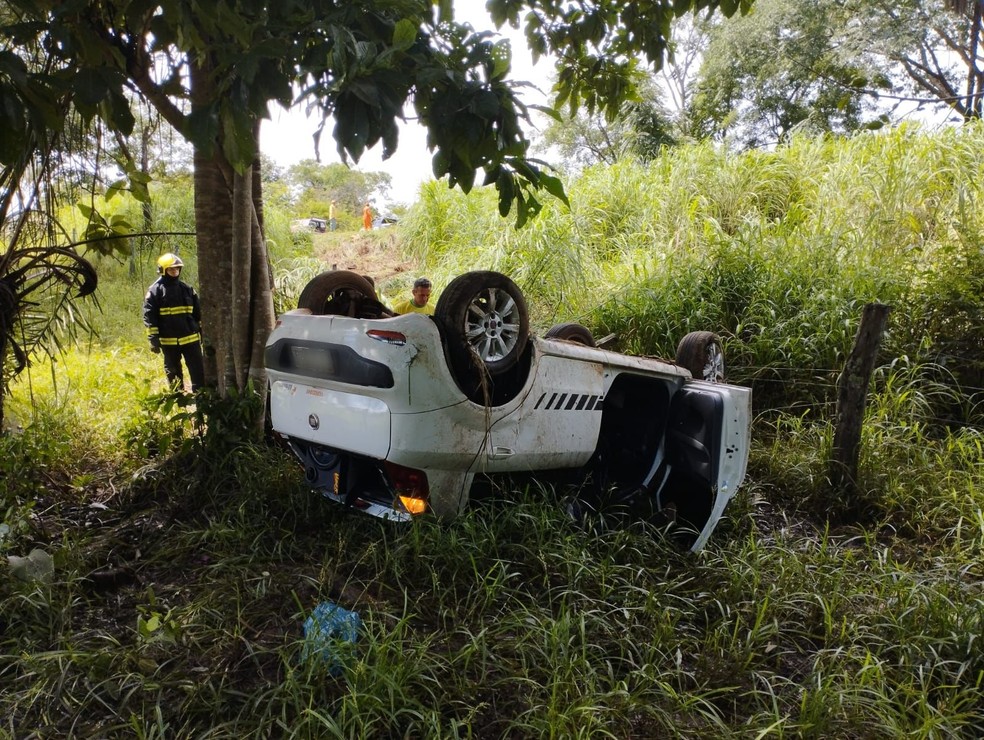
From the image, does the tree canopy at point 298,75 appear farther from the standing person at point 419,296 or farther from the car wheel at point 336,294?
the standing person at point 419,296

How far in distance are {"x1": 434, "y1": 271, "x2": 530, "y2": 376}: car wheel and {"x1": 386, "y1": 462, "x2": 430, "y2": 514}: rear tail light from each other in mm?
512

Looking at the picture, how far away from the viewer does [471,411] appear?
2990mm

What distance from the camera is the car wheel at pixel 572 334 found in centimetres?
425

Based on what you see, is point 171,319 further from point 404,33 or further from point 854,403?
point 854,403

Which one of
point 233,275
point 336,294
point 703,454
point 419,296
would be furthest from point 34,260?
point 703,454

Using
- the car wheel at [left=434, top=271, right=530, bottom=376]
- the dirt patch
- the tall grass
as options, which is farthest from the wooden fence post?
the dirt patch

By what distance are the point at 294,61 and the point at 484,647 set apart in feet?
6.72

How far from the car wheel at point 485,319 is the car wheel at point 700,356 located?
169 cm

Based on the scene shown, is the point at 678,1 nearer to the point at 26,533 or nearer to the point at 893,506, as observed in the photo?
the point at 893,506

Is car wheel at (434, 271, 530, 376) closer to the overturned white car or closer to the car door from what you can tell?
the overturned white car

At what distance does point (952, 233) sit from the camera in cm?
720

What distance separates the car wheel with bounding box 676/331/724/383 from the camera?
4531mm

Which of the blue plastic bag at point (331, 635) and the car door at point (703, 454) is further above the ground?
the car door at point (703, 454)

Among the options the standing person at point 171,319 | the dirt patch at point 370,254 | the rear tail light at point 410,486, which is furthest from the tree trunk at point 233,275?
the dirt patch at point 370,254
